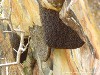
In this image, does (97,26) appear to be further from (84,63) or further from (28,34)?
(28,34)

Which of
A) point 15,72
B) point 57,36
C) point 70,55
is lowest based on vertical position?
point 15,72

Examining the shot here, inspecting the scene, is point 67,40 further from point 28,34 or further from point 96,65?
point 28,34


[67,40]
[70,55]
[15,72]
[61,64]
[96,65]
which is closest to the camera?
[96,65]

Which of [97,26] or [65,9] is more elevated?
[65,9]

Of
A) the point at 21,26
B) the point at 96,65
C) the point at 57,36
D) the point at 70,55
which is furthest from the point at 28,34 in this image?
the point at 96,65

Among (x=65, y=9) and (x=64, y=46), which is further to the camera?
(x=64, y=46)

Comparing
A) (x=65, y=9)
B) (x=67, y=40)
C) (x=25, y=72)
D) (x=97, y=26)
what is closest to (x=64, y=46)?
(x=67, y=40)

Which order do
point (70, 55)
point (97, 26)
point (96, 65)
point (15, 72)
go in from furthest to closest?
point (15, 72) < point (70, 55) < point (96, 65) < point (97, 26)
